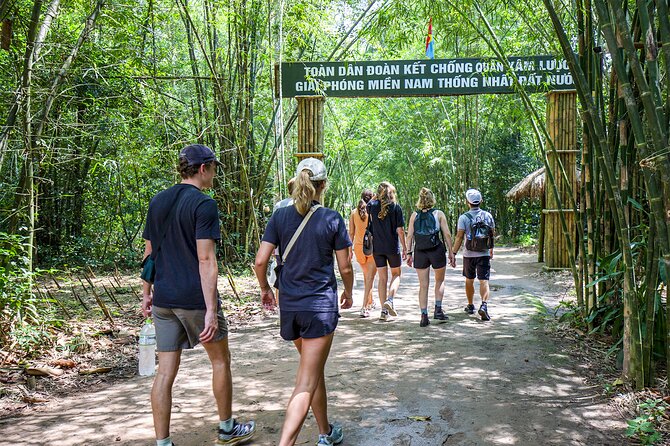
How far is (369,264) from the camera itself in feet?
21.9

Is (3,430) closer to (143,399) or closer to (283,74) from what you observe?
(143,399)

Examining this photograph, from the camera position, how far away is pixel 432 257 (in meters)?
6.15

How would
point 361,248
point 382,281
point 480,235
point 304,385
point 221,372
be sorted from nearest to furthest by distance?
1. point 304,385
2. point 221,372
3. point 480,235
4. point 382,281
5. point 361,248

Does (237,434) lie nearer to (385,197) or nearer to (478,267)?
(385,197)

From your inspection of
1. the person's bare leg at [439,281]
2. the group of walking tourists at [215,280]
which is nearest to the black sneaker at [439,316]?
the person's bare leg at [439,281]

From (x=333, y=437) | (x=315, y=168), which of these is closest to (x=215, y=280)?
(x=315, y=168)

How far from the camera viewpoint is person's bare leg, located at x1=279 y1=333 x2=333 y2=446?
2.65 meters

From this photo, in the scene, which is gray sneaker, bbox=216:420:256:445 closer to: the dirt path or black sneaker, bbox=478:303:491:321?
the dirt path

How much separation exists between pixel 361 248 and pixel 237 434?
13.2 feet

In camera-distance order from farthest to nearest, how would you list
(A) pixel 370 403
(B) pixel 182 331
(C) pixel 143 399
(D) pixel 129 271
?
(D) pixel 129 271, (C) pixel 143 399, (A) pixel 370 403, (B) pixel 182 331

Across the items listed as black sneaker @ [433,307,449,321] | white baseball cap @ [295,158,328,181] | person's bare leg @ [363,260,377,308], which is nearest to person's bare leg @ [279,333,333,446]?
white baseball cap @ [295,158,328,181]

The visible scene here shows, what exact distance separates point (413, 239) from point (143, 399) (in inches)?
130

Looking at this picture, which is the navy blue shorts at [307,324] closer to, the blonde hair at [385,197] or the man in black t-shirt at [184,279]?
the man in black t-shirt at [184,279]

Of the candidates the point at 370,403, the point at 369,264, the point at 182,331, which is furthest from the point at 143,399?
the point at 369,264
